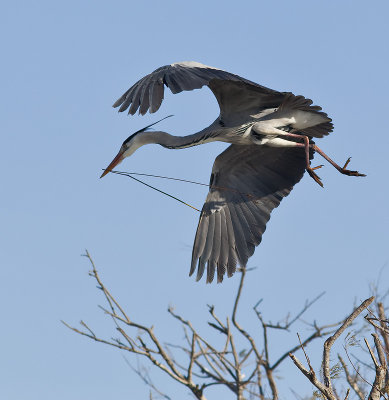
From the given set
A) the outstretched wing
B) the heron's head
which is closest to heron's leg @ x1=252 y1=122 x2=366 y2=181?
the outstretched wing

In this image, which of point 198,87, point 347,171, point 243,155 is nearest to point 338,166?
point 347,171

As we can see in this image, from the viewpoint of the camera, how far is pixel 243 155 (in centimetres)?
775

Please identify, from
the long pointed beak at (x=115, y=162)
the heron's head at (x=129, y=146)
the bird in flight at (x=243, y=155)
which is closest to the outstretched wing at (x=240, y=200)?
the bird in flight at (x=243, y=155)

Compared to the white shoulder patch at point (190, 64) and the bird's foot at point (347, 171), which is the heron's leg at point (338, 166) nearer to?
the bird's foot at point (347, 171)


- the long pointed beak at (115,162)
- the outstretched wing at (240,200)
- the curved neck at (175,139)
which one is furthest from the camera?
the long pointed beak at (115,162)

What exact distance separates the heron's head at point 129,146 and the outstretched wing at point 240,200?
78cm

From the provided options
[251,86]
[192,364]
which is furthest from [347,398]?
[251,86]

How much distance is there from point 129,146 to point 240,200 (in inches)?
48.9

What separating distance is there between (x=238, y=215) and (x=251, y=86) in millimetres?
1725

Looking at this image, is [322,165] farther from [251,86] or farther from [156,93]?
[156,93]

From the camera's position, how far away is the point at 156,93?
5641 millimetres

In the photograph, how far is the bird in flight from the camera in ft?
22.2

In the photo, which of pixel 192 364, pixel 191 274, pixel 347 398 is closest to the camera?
pixel 347 398

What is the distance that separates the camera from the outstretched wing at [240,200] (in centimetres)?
750
